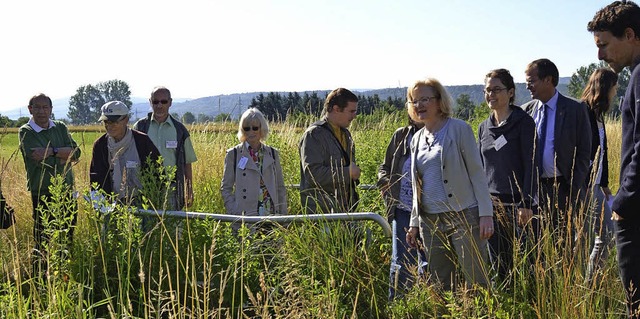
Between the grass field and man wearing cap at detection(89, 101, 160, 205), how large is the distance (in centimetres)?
52

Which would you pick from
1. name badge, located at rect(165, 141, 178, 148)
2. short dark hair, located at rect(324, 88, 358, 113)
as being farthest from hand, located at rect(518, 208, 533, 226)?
name badge, located at rect(165, 141, 178, 148)

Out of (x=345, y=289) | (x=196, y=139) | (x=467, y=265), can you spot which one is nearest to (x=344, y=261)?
(x=345, y=289)

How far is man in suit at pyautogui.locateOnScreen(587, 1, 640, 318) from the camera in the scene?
3.04 m

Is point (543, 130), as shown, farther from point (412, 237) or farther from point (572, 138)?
point (412, 237)

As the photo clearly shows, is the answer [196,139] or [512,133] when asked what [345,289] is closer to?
[512,133]

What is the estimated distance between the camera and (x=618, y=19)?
10.8ft

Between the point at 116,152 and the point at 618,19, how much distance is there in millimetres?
3595

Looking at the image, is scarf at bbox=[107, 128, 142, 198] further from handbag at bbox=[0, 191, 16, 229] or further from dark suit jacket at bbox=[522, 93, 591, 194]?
dark suit jacket at bbox=[522, 93, 591, 194]

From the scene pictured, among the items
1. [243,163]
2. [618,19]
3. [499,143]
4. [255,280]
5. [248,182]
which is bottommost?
[255,280]

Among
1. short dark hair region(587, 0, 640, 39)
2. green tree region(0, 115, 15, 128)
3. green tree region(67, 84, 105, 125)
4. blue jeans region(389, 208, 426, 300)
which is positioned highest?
green tree region(67, 84, 105, 125)

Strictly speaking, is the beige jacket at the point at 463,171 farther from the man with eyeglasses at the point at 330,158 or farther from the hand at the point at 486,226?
the man with eyeglasses at the point at 330,158

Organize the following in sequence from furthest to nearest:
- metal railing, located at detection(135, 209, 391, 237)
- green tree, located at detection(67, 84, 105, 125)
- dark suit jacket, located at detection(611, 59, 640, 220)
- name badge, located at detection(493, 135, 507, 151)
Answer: green tree, located at detection(67, 84, 105, 125) → name badge, located at detection(493, 135, 507, 151) → metal railing, located at detection(135, 209, 391, 237) → dark suit jacket, located at detection(611, 59, 640, 220)

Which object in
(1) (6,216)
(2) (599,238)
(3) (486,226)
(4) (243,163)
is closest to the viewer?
(2) (599,238)

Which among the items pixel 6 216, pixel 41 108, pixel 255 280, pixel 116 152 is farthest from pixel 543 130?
pixel 41 108
